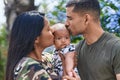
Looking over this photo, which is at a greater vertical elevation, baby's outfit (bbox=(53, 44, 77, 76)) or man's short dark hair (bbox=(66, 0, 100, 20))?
man's short dark hair (bbox=(66, 0, 100, 20))

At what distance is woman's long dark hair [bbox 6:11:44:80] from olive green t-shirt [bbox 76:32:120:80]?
0.75 metres

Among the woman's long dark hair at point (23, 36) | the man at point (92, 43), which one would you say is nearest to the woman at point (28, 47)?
the woman's long dark hair at point (23, 36)

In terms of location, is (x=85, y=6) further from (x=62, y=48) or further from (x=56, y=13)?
(x=56, y=13)

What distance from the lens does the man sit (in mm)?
4215

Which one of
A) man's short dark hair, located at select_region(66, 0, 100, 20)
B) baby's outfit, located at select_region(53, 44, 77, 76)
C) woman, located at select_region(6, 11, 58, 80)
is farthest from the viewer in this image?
man's short dark hair, located at select_region(66, 0, 100, 20)

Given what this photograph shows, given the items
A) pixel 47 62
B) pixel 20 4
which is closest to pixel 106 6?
pixel 20 4

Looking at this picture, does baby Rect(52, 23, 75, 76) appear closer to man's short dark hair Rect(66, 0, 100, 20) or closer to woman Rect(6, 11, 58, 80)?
man's short dark hair Rect(66, 0, 100, 20)

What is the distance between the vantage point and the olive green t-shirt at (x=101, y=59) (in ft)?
13.7

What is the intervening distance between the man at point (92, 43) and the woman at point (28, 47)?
604mm

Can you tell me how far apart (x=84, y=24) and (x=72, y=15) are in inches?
5.2

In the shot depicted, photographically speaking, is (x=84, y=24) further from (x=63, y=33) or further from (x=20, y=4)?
(x=20, y=4)

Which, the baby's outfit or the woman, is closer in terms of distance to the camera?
the woman

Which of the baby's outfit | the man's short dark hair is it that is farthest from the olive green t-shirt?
the man's short dark hair

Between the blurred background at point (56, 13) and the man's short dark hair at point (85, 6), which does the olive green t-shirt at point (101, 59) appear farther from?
the blurred background at point (56, 13)
